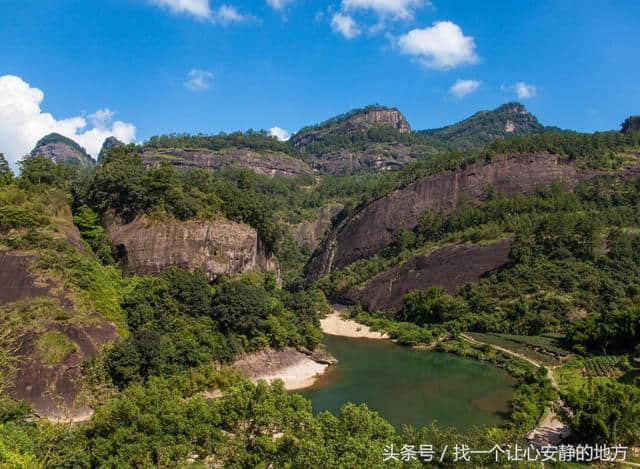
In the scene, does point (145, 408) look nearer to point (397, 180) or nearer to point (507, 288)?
point (507, 288)

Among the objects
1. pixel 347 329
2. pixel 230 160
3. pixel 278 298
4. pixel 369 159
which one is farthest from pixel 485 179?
pixel 369 159

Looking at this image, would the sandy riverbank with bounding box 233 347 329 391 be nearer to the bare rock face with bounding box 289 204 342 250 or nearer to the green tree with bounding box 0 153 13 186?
the green tree with bounding box 0 153 13 186

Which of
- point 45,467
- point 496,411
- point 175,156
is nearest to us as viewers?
point 45,467

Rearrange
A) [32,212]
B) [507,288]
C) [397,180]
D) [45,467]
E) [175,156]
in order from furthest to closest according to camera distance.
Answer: [175,156] < [397,180] < [507,288] < [32,212] < [45,467]

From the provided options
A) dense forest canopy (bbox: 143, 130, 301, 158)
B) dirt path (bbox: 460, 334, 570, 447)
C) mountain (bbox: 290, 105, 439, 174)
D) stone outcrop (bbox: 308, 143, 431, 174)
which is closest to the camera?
dirt path (bbox: 460, 334, 570, 447)

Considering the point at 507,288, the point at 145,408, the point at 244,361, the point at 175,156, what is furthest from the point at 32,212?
the point at 175,156

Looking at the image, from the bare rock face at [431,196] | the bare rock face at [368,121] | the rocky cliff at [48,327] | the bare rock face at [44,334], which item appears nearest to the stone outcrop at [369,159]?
the bare rock face at [368,121]

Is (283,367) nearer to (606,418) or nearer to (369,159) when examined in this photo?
(606,418)

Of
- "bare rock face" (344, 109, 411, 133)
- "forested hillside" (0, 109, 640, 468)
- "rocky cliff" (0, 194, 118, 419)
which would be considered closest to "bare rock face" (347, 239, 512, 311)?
"forested hillside" (0, 109, 640, 468)
